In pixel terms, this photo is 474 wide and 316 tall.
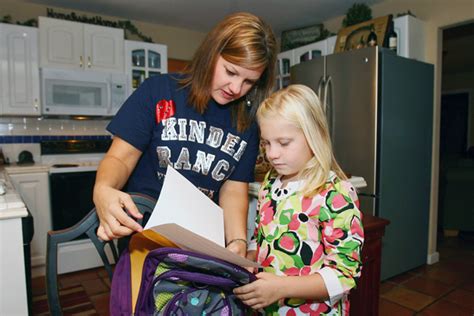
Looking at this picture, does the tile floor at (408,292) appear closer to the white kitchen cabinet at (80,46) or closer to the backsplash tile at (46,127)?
the backsplash tile at (46,127)

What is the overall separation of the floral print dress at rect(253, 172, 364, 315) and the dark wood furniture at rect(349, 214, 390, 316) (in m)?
0.53

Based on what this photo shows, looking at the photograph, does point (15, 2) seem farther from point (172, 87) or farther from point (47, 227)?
point (172, 87)

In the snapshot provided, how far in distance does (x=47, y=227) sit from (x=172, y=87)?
250cm

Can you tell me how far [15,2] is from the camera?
3.36 meters

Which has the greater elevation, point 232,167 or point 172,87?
point 172,87

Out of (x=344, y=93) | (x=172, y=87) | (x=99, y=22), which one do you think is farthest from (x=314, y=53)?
(x=172, y=87)

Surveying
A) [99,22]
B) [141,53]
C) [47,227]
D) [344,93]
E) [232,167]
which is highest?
[99,22]

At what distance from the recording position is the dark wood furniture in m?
1.47

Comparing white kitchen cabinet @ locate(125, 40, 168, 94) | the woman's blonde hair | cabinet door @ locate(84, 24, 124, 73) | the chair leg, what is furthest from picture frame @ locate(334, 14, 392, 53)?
the chair leg

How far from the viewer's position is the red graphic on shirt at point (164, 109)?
3.26ft

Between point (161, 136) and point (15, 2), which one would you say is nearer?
point (161, 136)

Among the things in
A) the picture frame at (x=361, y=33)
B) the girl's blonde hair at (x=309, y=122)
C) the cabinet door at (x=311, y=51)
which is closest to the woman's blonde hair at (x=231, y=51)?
the girl's blonde hair at (x=309, y=122)

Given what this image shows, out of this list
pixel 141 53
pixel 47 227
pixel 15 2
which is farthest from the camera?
pixel 141 53

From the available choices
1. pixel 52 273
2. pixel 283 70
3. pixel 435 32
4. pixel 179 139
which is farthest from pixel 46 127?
pixel 435 32
